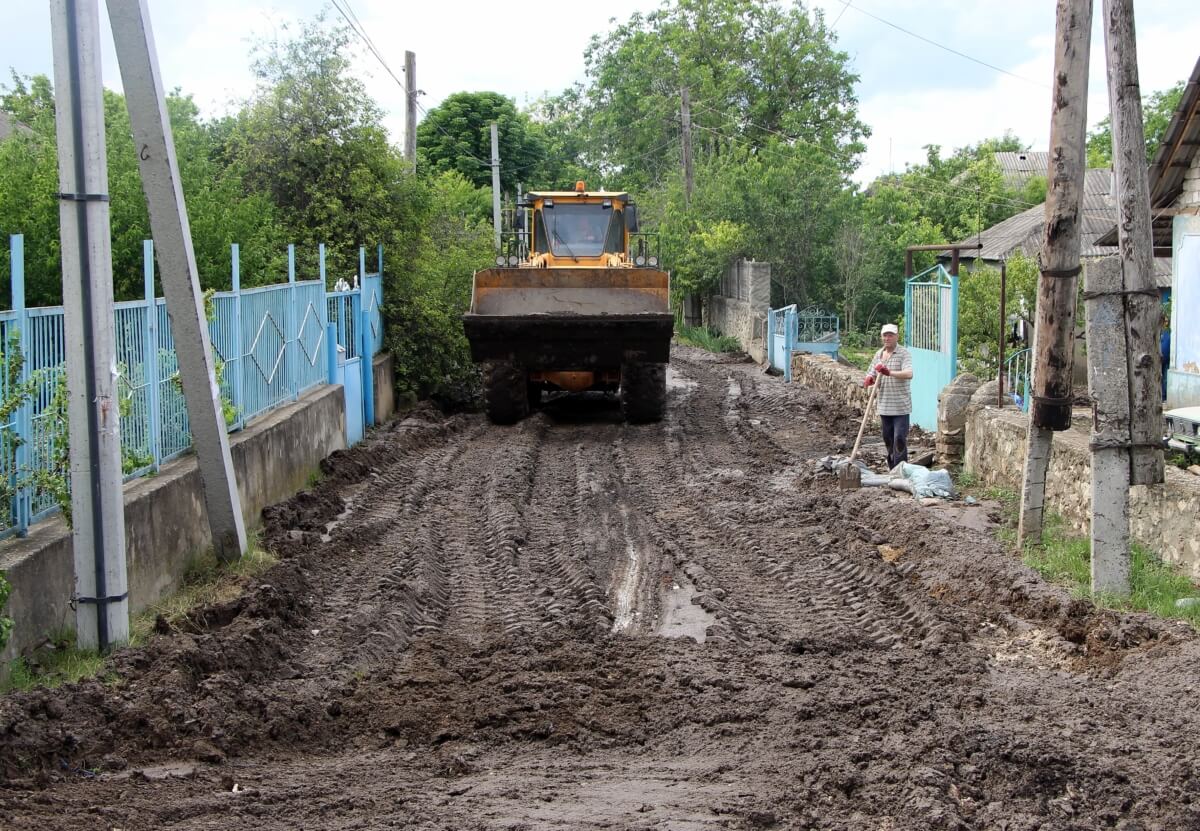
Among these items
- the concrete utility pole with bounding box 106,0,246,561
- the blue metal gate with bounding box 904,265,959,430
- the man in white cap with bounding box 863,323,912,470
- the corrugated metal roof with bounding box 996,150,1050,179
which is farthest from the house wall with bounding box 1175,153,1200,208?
the corrugated metal roof with bounding box 996,150,1050,179

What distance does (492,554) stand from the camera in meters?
9.80

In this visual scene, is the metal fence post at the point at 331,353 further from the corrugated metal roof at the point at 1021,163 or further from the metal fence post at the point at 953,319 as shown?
the corrugated metal roof at the point at 1021,163

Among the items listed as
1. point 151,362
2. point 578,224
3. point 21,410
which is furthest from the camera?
point 578,224

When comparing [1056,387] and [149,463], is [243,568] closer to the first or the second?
[149,463]

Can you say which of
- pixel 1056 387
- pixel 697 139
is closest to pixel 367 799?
pixel 1056 387

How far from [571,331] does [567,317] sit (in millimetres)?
247

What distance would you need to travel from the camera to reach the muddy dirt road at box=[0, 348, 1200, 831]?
4.77 metres

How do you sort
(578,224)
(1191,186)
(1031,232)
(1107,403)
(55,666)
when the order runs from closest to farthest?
1. (55,666)
2. (1107,403)
3. (1191,186)
4. (578,224)
5. (1031,232)

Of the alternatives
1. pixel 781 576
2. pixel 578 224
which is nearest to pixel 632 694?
pixel 781 576

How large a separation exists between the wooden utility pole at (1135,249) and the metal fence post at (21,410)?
6601mm

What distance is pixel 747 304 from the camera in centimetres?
3108

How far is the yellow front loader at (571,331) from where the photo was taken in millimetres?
15859

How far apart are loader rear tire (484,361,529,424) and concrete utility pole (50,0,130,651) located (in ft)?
32.4

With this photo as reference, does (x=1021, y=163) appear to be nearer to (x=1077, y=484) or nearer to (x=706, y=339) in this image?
(x=706, y=339)
